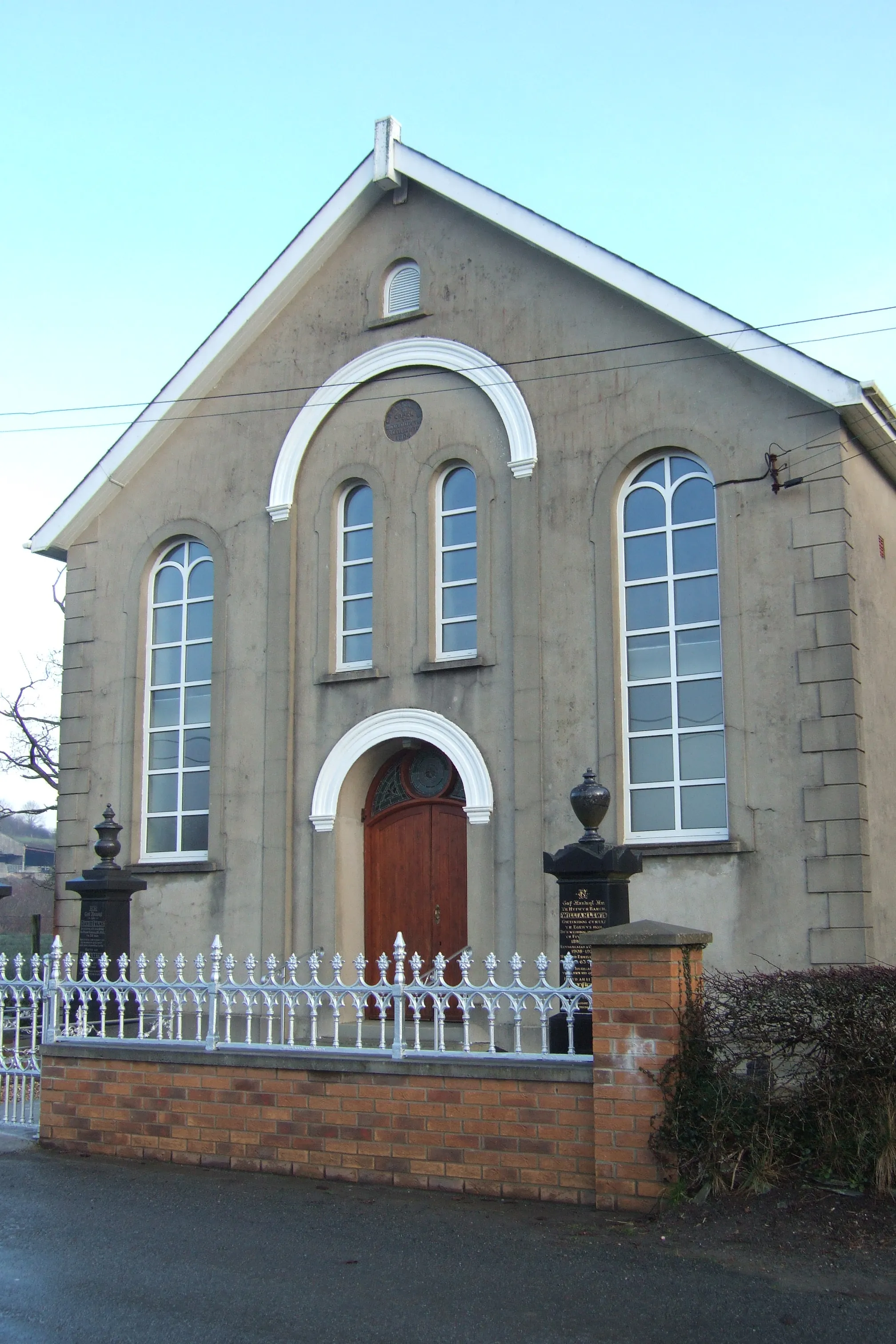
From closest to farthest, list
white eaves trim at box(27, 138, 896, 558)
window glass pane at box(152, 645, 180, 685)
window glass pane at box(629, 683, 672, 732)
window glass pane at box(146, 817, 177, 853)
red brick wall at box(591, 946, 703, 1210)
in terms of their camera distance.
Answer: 1. red brick wall at box(591, 946, 703, 1210)
2. white eaves trim at box(27, 138, 896, 558)
3. window glass pane at box(629, 683, 672, 732)
4. window glass pane at box(146, 817, 177, 853)
5. window glass pane at box(152, 645, 180, 685)

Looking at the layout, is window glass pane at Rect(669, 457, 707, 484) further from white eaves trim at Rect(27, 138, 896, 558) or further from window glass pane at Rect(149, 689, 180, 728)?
window glass pane at Rect(149, 689, 180, 728)

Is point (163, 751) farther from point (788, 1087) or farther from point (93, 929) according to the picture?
point (788, 1087)

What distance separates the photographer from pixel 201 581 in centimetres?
1520

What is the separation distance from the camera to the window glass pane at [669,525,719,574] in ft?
39.8

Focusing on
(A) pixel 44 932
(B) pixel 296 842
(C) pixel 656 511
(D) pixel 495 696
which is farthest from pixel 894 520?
(A) pixel 44 932

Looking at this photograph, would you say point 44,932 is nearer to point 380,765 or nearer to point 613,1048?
point 380,765

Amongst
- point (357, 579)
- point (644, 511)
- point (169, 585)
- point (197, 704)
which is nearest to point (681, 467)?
point (644, 511)

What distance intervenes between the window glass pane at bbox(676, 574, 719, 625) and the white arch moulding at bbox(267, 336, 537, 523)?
1.97 m

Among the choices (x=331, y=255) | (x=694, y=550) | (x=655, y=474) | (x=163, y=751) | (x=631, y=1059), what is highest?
(x=331, y=255)

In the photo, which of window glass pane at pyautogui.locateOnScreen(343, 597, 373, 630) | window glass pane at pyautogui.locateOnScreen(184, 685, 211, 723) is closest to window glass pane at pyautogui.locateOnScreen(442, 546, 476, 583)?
window glass pane at pyautogui.locateOnScreen(343, 597, 373, 630)

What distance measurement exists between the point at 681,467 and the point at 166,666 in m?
6.45

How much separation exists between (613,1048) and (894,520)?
Result: 7662 millimetres

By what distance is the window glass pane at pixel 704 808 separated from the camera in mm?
11641

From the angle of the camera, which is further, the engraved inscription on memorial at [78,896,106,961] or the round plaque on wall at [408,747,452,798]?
the round plaque on wall at [408,747,452,798]
